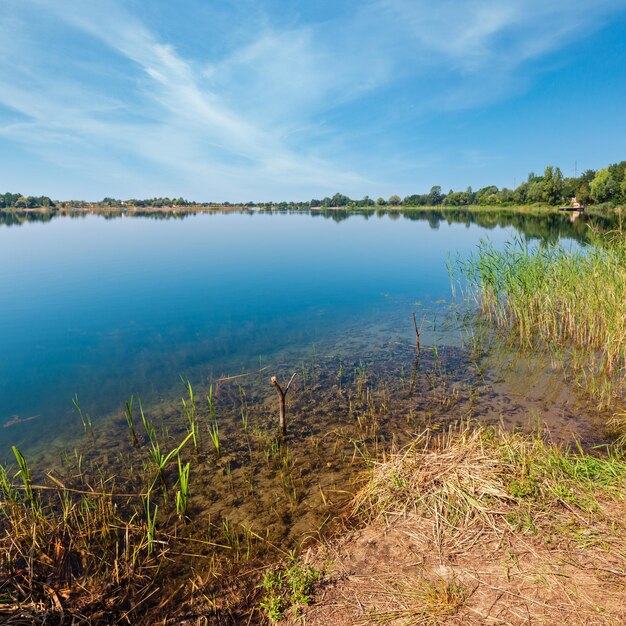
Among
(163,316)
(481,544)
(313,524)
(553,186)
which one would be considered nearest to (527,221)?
(553,186)

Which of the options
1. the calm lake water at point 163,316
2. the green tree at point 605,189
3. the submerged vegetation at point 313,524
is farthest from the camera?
the green tree at point 605,189

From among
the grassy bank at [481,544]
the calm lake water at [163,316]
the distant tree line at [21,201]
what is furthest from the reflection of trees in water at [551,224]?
the distant tree line at [21,201]

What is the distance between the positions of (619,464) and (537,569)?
3.00m

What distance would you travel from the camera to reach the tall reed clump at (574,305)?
10359 mm

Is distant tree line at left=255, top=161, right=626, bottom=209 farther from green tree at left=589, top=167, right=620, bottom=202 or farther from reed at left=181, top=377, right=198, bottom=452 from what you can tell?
reed at left=181, top=377, right=198, bottom=452

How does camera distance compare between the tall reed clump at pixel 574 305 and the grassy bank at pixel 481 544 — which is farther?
the tall reed clump at pixel 574 305

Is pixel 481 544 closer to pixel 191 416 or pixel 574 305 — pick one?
pixel 191 416

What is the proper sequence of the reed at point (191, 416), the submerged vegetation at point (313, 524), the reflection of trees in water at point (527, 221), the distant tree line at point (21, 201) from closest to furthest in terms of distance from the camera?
the submerged vegetation at point (313, 524) < the reed at point (191, 416) < the reflection of trees in water at point (527, 221) < the distant tree line at point (21, 201)

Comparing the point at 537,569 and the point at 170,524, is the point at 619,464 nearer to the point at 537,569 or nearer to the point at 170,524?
the point at 537,569

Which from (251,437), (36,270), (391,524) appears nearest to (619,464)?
(391,524)

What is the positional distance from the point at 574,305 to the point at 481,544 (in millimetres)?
11891

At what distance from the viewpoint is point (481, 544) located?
439 centimetres

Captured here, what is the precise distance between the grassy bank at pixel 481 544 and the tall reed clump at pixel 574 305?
218 inches

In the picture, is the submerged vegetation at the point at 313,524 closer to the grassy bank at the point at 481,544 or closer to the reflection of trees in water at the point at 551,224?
the grassy bank at the point at 481,544
